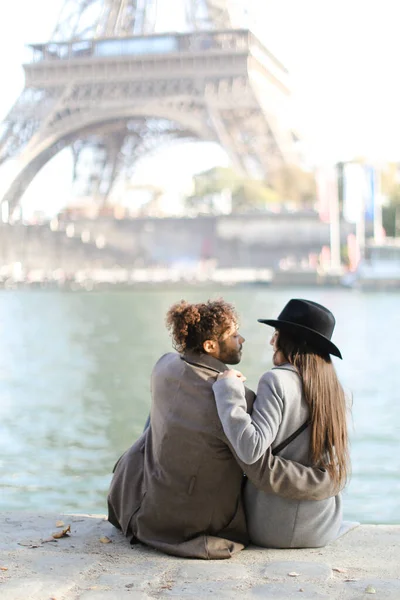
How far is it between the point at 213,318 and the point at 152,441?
46 centimetres

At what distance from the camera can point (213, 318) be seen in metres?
3.02

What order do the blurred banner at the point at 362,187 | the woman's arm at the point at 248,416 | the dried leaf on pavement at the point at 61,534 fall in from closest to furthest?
the woman's arm at the point at 248,416 < the dried leaf on pavement at the point at 61,534 < the blurred banner at the point at 362,187

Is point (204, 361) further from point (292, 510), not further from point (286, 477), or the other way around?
point (292, 510)

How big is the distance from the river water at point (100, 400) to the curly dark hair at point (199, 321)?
2778 millimetres

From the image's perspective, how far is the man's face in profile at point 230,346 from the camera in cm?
304

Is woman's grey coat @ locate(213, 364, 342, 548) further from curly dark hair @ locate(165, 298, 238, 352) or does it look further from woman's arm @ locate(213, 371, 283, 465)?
curly dark hair @ locate(165, 298, 238, 352)

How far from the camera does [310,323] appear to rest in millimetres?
3088

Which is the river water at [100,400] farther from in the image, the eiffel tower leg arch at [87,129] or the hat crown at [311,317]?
the eiffel tower leg arch at [87,129]

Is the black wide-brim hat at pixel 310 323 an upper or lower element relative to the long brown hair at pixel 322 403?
upper

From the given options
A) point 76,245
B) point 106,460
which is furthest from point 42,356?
point 76,245

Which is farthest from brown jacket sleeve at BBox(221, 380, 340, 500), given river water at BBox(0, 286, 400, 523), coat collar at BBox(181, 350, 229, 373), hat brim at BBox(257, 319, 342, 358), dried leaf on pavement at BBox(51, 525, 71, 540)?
river water at BBox(0, 286, 400, 523)

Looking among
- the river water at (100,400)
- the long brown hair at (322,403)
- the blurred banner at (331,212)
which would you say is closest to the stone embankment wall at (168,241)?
the blurred banner at (331,212)

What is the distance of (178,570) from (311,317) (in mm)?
871

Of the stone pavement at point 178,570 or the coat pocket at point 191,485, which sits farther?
the coat pocket at point 191,485
